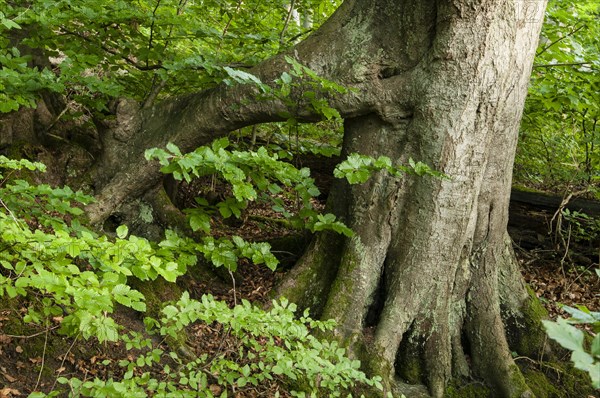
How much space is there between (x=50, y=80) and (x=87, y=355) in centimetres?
199

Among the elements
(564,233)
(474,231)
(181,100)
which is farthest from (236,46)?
(564,233)

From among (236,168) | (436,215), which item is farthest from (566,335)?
(436,215)

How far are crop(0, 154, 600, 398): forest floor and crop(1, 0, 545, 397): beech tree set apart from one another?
0.65 m

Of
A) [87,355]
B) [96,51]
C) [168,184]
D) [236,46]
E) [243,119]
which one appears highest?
[236,46]

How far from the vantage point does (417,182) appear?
162 inches

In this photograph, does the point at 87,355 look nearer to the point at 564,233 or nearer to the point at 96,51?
the point at 96,51

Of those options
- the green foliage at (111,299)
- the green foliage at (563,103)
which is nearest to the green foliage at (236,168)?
the green foliage at (111,299)

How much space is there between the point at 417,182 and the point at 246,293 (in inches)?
71.4

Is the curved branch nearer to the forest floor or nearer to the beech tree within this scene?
the beech tree

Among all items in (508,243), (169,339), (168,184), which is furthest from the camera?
(168,184)

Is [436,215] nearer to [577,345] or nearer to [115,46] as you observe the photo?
[577,345]

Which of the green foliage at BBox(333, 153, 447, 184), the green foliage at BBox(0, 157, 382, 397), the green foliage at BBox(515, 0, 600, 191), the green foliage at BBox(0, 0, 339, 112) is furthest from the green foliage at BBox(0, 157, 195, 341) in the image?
the green foliage at BBox(515, 0, 600, 191)

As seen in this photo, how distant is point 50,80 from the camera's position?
13.1 ft

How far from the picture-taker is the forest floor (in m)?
3.29
